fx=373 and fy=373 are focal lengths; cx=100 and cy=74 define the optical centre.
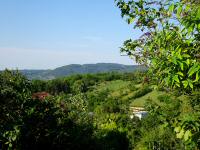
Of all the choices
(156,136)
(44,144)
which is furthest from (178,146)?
(44,144)

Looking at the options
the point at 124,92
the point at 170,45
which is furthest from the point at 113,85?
the point at 170,45

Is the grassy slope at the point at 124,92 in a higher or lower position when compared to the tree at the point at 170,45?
lower

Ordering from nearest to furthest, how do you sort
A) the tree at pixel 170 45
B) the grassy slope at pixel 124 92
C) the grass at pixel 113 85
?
the tree at pixel 170 45 < the grassy slope at pixel 124 92 < the grass at pixel 113 85

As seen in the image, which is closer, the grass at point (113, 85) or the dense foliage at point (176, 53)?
the dense foliage at point (176, 53)

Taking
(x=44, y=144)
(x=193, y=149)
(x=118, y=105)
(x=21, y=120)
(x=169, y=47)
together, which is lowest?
(x=118, y=105)

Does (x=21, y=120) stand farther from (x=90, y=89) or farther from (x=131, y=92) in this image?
(x=90, y=89)

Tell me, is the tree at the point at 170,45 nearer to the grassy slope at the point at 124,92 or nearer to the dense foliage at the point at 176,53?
the dense foliage at the point at 176,53

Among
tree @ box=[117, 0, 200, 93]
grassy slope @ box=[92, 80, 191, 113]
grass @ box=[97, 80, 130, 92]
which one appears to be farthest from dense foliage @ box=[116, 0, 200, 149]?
grass @ box=[97, 80, 130, 92]

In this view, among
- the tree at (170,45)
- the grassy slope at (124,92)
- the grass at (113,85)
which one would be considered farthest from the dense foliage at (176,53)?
the grass at (113,85)

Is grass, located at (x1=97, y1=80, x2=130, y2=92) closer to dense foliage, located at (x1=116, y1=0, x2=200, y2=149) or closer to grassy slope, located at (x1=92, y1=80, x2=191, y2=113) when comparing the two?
grassy slope, located at (x1=92, y1=80, x2=191, y2=113)

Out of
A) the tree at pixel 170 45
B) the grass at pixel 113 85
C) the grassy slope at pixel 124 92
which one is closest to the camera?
the tree at pixel 170 45

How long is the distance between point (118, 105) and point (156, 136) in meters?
61.3

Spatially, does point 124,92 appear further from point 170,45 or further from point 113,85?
point 170,45

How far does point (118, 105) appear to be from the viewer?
103 meters
